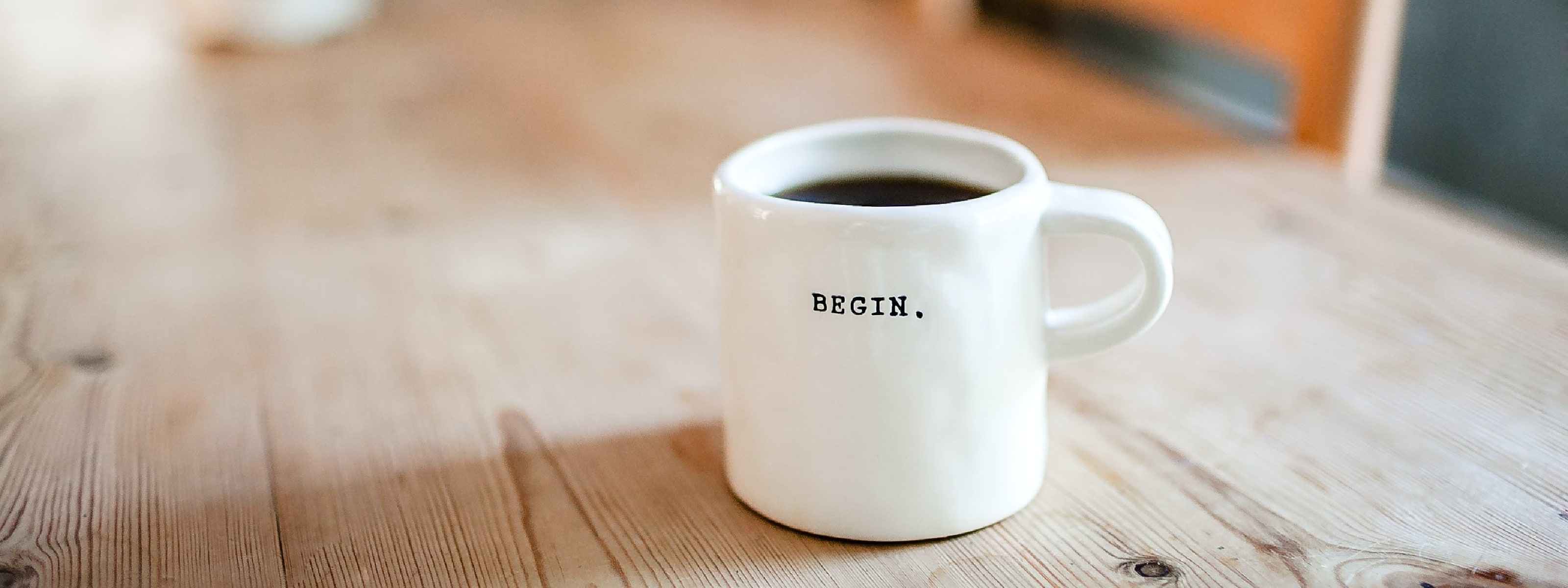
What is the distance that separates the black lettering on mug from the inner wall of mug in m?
0.06

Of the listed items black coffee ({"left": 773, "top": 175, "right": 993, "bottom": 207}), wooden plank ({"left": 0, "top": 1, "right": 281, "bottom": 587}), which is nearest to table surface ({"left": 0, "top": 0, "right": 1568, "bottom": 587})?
wooden plank ({"left": 0, "top": 1, "right": 281, "bottom": 587})

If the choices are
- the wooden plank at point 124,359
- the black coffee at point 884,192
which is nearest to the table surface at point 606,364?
the wooden plank at point 124,359

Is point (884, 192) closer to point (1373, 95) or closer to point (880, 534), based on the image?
point (880, 534)

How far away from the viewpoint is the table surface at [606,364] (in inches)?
15.8

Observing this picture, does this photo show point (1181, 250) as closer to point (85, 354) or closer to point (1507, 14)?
point (1507, 14)

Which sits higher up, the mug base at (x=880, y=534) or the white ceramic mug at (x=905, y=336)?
the white ceramic mug at (x=905, y=336)

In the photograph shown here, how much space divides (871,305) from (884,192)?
7cm

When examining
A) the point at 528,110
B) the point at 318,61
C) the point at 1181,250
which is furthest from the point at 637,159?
the point at 318,61

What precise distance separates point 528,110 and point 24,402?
1.69 ft

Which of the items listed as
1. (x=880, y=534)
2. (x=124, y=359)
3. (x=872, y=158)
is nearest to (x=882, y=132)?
(x=872, y=158)

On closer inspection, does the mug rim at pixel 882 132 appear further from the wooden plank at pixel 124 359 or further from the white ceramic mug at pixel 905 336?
the wooden plank at pixel 124 359

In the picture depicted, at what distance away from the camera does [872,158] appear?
1.45 ft

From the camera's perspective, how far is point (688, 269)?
0.66 meters

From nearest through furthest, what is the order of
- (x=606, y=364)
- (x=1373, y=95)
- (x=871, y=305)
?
(x=871, y=305) → (x=606, y=364) → (x=1373, y=95)
